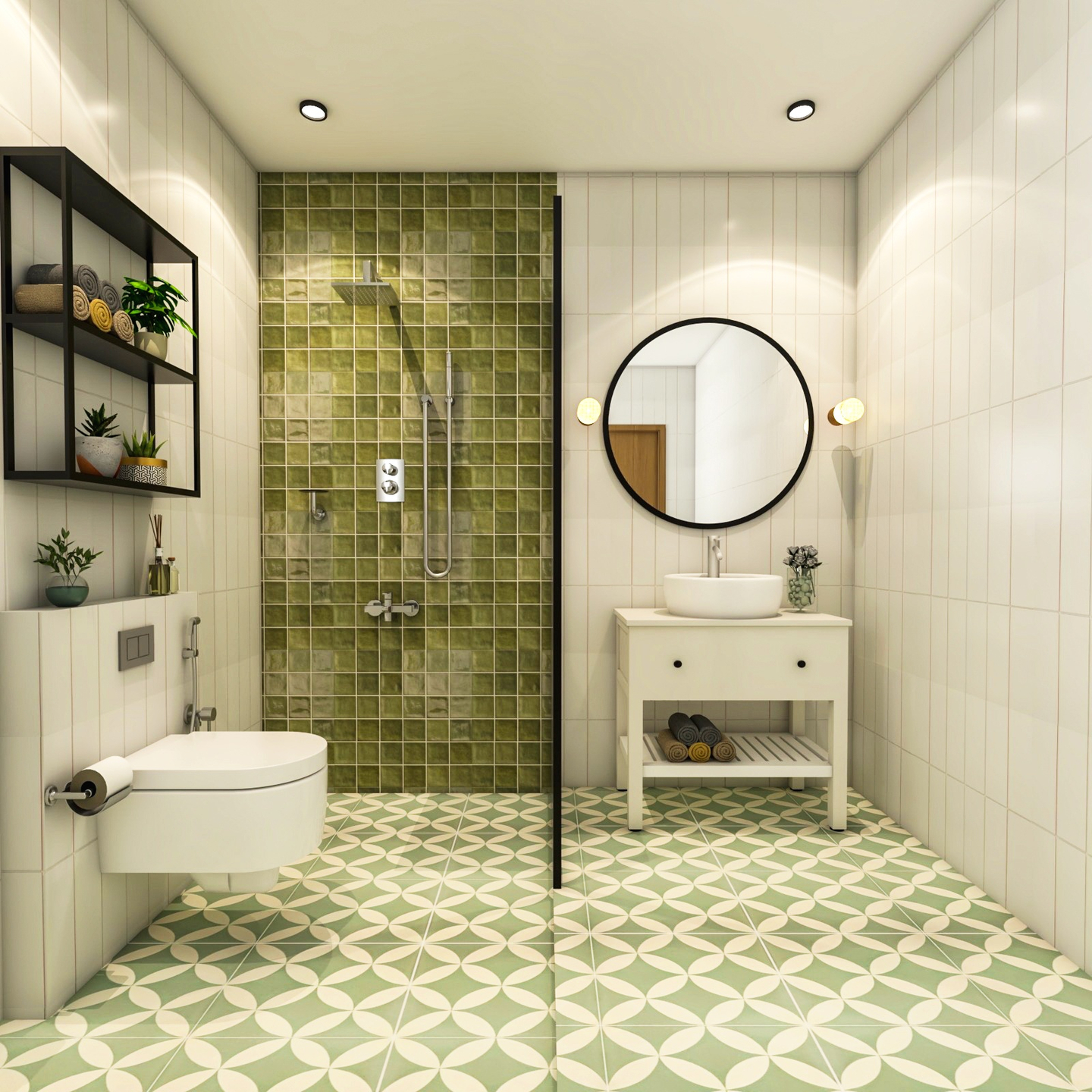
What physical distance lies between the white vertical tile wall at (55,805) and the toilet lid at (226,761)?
0.43 ft

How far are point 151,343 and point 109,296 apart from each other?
0.50 ft

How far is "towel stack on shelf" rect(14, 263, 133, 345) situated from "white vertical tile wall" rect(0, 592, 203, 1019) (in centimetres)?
65

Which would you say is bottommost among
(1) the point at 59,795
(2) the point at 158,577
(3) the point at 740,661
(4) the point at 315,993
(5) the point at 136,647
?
(4) the point at 315,993

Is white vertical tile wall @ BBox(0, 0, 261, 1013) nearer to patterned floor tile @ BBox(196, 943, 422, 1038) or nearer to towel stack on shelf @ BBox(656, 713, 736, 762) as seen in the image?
patterned floor tile @ BBox(196, 943, 422, 1038)

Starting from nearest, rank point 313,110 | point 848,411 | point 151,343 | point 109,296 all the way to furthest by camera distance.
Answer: point 109,296 < point 151,343 < point 313,110 < point 848,411

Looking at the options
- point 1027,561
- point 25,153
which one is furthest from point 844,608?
point 25,153

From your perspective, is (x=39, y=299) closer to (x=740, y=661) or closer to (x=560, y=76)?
(x=560, y=76)

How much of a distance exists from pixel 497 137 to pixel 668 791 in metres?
2.66

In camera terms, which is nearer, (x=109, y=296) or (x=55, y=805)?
(x=55, y=805)

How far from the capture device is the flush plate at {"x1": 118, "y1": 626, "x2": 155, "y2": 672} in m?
1.96

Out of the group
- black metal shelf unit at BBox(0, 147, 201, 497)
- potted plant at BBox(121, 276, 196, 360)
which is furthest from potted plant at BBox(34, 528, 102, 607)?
potted plant at BBox(121, 276, 196, 360)

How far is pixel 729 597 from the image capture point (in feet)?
9.07

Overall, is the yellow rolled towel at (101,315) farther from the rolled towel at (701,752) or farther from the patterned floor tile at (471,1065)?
the rolled towel at (701,752)

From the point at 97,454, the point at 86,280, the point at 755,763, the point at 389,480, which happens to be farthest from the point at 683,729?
the point at 86,280
